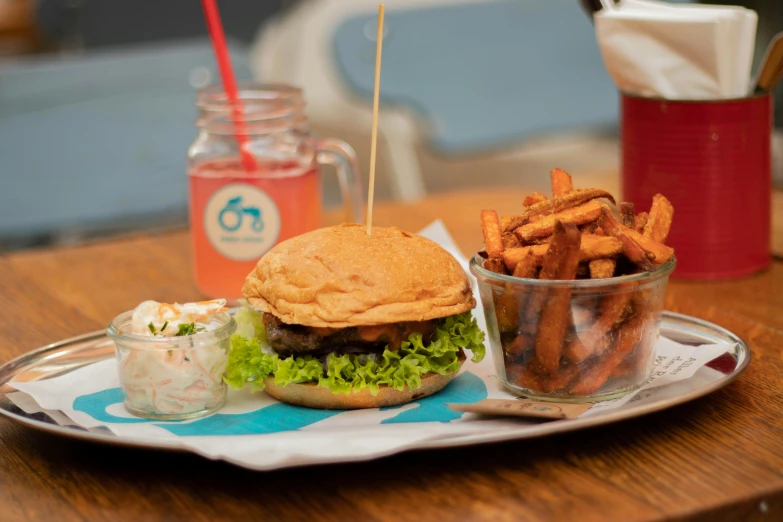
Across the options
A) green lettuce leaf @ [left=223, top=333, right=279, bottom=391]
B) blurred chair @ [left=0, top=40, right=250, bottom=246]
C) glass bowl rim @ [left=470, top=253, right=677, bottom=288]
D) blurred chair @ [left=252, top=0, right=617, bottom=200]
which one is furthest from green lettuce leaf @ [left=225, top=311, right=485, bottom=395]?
blurred chair @ [left=252, top=0, right=617, bottom=200]

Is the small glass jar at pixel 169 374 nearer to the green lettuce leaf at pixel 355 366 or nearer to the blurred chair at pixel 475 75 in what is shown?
the green lettuce leaf at pixel 355 366

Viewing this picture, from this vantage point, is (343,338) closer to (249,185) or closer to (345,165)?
(249,185)

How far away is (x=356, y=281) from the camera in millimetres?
1277

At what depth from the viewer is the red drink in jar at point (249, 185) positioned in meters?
1.78

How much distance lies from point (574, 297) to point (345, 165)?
88 centimetres

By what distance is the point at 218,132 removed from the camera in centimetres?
185

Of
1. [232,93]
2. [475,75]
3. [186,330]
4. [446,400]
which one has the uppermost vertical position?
[232,93]

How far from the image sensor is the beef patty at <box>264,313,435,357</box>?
1288 mm

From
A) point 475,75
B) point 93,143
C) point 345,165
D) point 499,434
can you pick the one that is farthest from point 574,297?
point 475,75

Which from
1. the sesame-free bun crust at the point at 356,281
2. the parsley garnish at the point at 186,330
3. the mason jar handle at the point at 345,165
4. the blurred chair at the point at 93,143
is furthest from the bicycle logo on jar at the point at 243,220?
the blurred chair at the point at 93,143

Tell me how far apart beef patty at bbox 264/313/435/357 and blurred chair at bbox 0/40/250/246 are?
6.63 feet

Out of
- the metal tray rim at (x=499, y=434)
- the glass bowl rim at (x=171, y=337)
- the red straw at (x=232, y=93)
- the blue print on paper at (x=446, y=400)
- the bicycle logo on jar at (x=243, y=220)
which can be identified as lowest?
the blue print on paper at (x=446, y=400)

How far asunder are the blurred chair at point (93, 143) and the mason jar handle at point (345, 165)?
137 centimetres

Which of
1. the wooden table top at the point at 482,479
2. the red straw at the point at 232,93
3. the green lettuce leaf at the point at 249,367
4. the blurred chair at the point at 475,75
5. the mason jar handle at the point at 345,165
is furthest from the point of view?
→ the blurred chair at the point at 475,75
